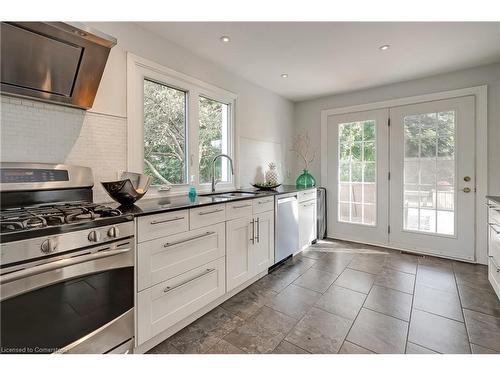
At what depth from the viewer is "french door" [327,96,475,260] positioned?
2.96 metres

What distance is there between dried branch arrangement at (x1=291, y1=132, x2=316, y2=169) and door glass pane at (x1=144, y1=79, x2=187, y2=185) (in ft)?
7.72

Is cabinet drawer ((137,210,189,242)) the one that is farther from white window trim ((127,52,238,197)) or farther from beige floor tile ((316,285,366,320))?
beige floor tile ((316,285,366,320))

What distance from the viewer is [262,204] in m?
2.44

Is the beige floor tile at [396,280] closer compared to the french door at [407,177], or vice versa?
the beige floor tile at [396,280]

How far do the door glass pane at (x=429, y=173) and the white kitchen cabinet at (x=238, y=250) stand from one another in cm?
244

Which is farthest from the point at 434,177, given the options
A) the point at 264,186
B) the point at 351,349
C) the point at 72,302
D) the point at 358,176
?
the point at 72,302

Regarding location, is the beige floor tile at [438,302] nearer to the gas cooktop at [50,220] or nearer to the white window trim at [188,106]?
the white window trim at [188,106]

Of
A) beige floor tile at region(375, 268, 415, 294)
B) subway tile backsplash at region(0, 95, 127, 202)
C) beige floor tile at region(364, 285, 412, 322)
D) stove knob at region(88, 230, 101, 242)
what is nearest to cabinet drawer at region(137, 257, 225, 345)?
stove knob at region(88, 230, 101, 242)

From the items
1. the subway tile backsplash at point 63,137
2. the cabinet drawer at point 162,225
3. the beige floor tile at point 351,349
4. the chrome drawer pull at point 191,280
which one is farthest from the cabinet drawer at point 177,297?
the beige floor tile at point 351,349

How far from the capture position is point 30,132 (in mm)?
1491

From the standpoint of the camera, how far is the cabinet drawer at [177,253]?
1.44 m

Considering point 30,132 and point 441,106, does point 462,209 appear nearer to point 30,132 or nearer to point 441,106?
point 441,106

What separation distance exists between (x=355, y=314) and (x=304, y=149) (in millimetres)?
2899
